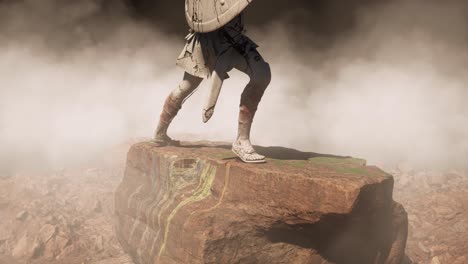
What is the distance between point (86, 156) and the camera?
6863 mm

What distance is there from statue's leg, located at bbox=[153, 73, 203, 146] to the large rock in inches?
14.3

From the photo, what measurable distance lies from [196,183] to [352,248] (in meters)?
1.51

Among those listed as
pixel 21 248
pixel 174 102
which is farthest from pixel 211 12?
pixel 21 248

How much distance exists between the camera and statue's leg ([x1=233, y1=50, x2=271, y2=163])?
3.34m

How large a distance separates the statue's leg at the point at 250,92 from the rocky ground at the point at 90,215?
2.09m

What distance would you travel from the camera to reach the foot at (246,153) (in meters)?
3.41

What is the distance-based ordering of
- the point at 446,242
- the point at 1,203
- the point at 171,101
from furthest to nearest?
the point at 1,203 → the point at 446,242 → the point at 171,101

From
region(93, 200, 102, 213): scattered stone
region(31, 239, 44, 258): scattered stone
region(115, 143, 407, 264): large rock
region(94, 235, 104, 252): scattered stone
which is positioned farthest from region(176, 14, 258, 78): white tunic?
region(93, 200, 102, 213): scattered stone

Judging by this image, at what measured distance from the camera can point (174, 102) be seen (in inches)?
156

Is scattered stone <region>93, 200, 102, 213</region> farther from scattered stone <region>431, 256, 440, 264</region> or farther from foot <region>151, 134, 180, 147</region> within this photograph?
scattered stone <region>431, 256, 440, 264</region>

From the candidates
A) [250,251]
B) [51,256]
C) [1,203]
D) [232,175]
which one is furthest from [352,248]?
[1,203]

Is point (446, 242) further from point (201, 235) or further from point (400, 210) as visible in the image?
point (201, 235)

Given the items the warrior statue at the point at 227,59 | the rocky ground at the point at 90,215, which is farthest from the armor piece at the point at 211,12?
the rocky ground at the point at 90,215

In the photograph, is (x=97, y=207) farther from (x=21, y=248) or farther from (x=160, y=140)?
(x=160, y=140)
